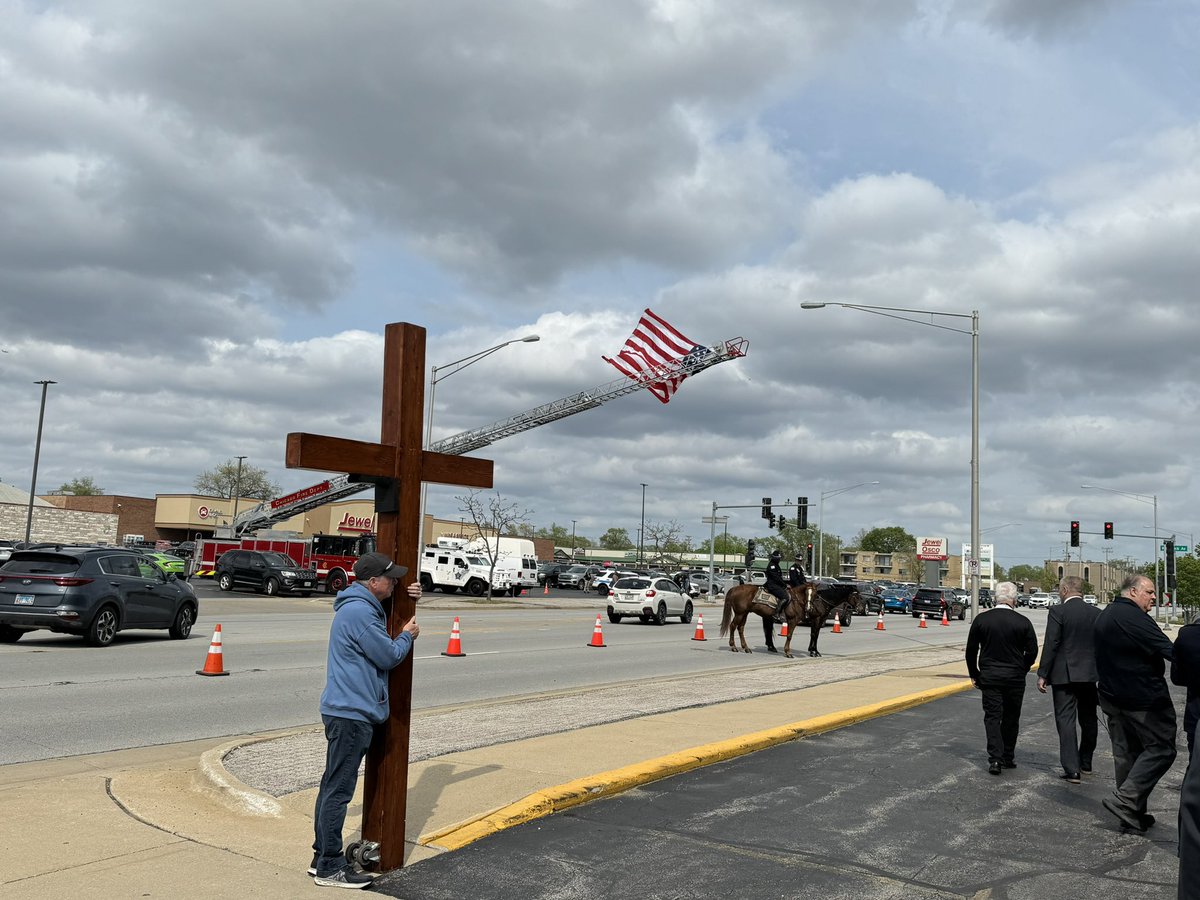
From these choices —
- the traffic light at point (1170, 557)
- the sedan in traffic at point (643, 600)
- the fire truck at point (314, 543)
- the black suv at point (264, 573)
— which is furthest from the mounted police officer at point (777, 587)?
the traffic light at point (1170, 557)

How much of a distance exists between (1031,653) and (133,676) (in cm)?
1175

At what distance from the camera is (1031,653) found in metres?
9.93

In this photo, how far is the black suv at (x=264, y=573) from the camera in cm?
Answer: 4462

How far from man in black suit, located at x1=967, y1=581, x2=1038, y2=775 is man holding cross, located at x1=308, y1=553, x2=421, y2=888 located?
6023mm

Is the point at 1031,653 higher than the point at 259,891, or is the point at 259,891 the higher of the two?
the point at 1031,653

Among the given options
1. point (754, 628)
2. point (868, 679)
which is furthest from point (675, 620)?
point (868, 679)

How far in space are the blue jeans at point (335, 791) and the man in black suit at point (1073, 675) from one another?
6.47m

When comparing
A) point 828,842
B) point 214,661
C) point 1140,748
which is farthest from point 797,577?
point 828,842

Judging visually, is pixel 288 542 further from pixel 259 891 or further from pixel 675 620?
pixel 259 891

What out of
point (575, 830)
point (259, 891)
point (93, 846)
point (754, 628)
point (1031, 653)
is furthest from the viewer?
point (754, 628)

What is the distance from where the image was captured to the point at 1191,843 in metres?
2.49

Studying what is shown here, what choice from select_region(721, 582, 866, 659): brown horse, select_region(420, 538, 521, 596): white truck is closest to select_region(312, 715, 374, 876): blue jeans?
select_region(721, 582, 866, 659): brown horse

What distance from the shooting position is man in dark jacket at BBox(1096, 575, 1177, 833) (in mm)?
7773

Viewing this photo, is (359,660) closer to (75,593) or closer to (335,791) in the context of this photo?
(335,791)
